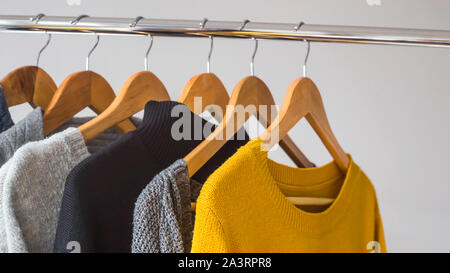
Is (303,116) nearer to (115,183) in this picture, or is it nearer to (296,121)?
(296,121)

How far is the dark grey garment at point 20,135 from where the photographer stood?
58 cm

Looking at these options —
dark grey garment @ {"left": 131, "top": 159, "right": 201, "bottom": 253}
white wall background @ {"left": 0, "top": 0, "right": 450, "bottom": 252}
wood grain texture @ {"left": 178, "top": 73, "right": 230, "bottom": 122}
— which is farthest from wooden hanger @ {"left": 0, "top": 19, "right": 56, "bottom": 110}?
white wall background @ {"left": 0, "top": 0, "right": 450, "bottom": 252}

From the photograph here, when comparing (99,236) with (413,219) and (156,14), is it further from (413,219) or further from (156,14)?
(413,219)

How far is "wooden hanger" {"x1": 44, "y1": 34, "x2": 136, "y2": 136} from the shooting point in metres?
0.70

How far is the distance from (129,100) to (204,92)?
0.12 meters

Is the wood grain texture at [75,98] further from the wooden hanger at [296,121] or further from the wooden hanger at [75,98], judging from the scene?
the wooden hanger at [296,121]

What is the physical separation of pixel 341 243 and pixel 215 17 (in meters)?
0.83

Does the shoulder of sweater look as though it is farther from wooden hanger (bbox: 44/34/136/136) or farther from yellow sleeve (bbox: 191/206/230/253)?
wooden hanger (bbox: 44/34/136/136)

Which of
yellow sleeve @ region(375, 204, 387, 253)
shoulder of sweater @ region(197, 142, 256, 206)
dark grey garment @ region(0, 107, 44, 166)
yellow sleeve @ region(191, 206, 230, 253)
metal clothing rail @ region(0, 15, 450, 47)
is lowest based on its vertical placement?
yellow sleeve @ region(375, 204, 387, 253)

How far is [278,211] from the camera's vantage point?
2.03ft

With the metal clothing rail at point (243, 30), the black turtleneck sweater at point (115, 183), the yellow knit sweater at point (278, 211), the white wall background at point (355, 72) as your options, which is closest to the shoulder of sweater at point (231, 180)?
the yellow knit sweater at point (278, 211)

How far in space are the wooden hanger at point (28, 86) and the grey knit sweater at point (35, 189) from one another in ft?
0.66

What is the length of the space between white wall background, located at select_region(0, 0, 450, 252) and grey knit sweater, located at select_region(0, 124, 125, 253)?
0.82 m

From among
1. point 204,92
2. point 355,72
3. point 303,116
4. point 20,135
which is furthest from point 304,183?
point 355,72
